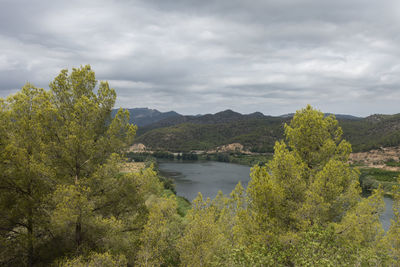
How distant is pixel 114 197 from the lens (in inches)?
640

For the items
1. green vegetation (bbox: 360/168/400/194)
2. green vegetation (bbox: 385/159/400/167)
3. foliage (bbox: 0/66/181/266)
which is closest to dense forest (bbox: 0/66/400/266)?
foliage (bbox: 0/66/181/266)

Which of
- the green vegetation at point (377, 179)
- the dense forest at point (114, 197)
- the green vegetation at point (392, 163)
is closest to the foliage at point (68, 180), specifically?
the dense forest at point (114, 197)

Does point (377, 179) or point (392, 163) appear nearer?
point (377, 179)

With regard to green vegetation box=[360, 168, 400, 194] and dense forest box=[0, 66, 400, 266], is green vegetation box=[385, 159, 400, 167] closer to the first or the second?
green vegetation box=[360, 168, 400, 194]

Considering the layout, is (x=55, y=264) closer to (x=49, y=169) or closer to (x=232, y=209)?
(x=49, y=169)

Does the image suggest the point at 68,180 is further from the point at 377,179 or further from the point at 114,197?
the point at 377,179

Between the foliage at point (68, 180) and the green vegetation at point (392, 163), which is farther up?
the foliage at point (68, 180)

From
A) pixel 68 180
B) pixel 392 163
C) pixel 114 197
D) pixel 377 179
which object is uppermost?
pixel 68 180

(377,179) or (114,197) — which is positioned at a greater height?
(114,197)

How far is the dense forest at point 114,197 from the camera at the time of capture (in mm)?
13070

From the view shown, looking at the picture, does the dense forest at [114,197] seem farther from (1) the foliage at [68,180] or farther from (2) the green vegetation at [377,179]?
(2) the green vegetation at [377,179]

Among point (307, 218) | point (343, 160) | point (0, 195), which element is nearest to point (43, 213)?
point (0, 195)

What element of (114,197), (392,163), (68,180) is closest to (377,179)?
(392,163)

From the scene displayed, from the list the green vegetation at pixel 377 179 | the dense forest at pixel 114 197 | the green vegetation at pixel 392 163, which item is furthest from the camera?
the green vegetation at pixel 392 163
